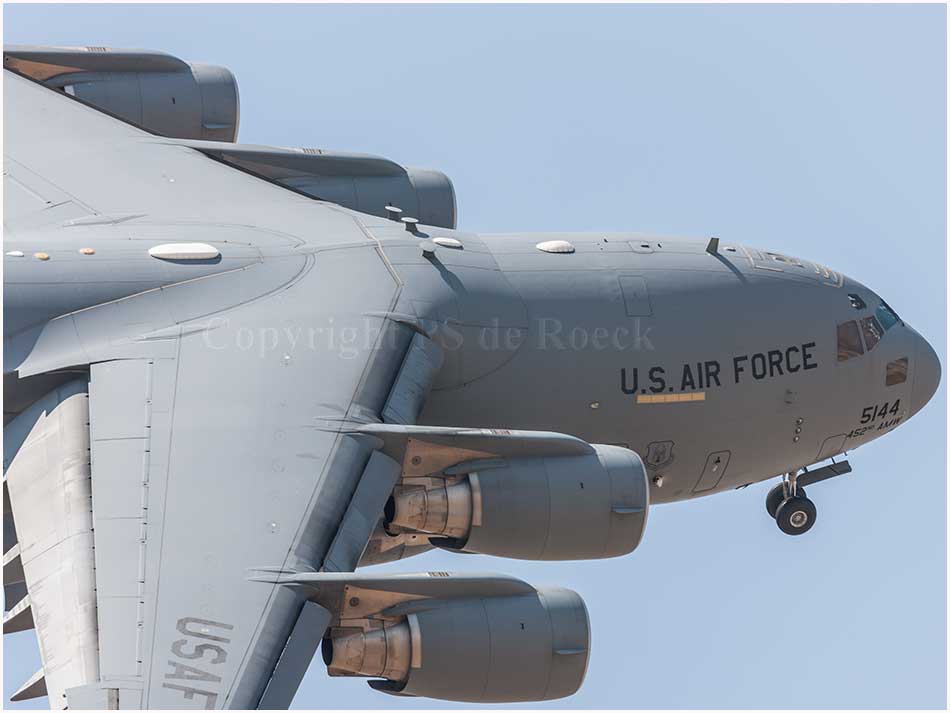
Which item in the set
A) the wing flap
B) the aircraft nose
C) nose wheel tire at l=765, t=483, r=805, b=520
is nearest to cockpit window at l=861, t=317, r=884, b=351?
the aircraft nose

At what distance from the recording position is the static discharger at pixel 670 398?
2711cm

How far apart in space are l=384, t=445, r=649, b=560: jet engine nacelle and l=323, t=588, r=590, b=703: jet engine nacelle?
1716mm

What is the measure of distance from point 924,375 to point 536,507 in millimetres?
9816

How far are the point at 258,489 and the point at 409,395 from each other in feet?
11.4

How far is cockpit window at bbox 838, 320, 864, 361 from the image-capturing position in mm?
29031

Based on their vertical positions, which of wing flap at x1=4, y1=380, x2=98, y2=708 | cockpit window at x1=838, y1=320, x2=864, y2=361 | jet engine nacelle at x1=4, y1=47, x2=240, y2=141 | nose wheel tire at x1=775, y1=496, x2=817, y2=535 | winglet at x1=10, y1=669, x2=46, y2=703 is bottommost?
nose wheel tire at x1=775, y1=496, x2=817, y2=535

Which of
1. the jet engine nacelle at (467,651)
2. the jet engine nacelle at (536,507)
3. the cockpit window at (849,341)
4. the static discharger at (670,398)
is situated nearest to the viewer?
the jet engine nacelle at (467,651)

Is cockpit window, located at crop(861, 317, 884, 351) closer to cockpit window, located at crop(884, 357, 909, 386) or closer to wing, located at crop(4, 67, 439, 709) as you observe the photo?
cockpit window, located at crop(884, 357, 909, 386)

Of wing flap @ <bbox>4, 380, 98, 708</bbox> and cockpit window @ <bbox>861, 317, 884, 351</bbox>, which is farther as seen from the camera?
cockpit window @ <bbox>861, 317, 884, 351</bbox>

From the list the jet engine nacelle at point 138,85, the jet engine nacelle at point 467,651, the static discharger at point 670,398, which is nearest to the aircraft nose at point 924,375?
the static discharger at point 670,398

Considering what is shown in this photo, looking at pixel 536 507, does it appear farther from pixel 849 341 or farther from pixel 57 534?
pixel 849 341

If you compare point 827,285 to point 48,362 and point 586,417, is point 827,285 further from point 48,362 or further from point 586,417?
point 48,362

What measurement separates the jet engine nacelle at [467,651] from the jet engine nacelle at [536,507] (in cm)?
172

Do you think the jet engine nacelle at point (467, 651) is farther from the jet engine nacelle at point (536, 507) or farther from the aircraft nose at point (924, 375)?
the aircraft nose at point (924, 375)
